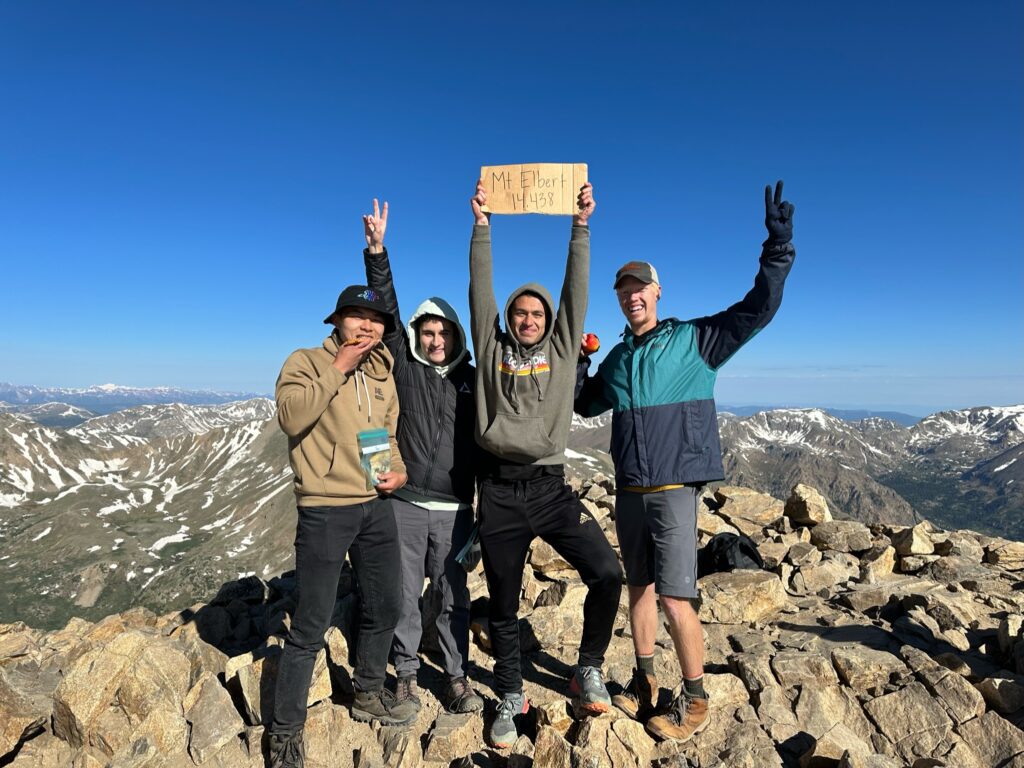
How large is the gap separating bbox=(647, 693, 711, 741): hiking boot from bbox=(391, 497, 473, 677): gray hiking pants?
2780 mm

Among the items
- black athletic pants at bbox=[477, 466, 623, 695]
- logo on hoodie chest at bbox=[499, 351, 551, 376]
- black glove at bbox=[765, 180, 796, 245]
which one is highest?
black glove at bbox=[765, 180, 796, 245]

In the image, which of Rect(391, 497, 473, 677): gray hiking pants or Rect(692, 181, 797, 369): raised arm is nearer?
Rect(692, 181, 797, 369): raised arm

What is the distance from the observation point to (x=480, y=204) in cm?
744

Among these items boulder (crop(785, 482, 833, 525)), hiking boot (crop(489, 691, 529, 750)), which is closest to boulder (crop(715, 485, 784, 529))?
boulder (crop(785, 482, 833, 525))

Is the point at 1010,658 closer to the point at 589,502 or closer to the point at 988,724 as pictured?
the point at 988,724

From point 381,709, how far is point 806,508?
43.1ft

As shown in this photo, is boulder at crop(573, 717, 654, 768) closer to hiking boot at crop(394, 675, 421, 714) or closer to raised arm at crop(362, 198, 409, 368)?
hiking boot at crop(394, 675, 421, 714)

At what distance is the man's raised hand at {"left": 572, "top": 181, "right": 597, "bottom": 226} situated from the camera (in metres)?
7.22

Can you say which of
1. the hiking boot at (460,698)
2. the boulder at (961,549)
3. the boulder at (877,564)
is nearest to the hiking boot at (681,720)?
the hiking boot at (460,698)

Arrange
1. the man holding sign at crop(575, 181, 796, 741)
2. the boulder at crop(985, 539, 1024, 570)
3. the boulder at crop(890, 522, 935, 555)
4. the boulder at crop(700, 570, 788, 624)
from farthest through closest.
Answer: the boulder at crop(890, 522, 935, 555) < the boulder at crop(985, 539, 1024, 570) < the boulder at crop(700, 570, 788, 624) < the man holding sign at crop(575, 181, 796, 741)

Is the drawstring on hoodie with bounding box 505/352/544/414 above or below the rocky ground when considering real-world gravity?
above

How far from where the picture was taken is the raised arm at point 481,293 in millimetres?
7145

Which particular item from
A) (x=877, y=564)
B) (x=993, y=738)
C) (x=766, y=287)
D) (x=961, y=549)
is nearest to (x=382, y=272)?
(x=766, y=287)

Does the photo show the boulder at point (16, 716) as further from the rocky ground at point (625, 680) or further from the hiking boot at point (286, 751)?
the hiking boot at point (286, 751)
